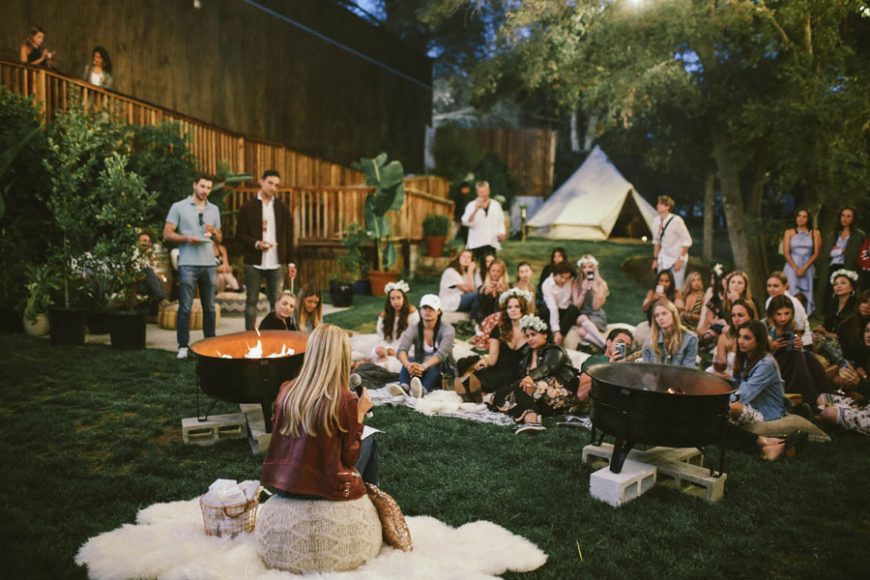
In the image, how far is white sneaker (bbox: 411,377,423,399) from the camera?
243 inches

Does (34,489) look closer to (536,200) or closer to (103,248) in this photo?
(103,248)

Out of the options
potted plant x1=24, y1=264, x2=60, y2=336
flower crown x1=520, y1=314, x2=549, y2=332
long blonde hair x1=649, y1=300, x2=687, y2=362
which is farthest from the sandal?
potted plant x1=24, y1=264, x2=60, y2=336

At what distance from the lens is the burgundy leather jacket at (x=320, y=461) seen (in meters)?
2.93

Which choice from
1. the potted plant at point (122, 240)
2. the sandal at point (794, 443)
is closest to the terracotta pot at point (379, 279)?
the potted plant at point (122, 240)

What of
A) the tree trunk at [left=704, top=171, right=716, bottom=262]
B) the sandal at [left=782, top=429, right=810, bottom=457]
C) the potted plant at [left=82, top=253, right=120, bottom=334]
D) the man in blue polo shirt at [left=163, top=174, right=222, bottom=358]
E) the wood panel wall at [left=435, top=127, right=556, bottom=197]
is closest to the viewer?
the sandal at [left=782, top=429, right=810, bottom=457]

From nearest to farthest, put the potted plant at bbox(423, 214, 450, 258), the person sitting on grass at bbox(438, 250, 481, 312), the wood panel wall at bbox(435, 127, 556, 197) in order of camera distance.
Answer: the person sitting on grass at bbox(438, 250, 481, 312), the potted plant at bbox(423, 214, 450, 258), the wood panel wall at bbox(435, 127, 556, 197)

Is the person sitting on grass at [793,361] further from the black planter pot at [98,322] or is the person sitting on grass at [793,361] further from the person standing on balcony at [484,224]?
the black planter pot at [98,322]

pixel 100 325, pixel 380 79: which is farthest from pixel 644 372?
pixel 380 79

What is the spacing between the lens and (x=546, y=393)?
571cm

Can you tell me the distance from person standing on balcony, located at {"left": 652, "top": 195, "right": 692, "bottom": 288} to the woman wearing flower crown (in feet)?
11.7

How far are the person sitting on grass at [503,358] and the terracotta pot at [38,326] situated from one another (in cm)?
481

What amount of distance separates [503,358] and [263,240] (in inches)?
112

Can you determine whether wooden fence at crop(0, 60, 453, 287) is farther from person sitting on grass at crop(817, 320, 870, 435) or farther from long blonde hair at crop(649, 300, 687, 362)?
person sitting on grass at crop(817, 320, 870, 435)

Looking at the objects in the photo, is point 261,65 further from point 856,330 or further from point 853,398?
point 853,398
